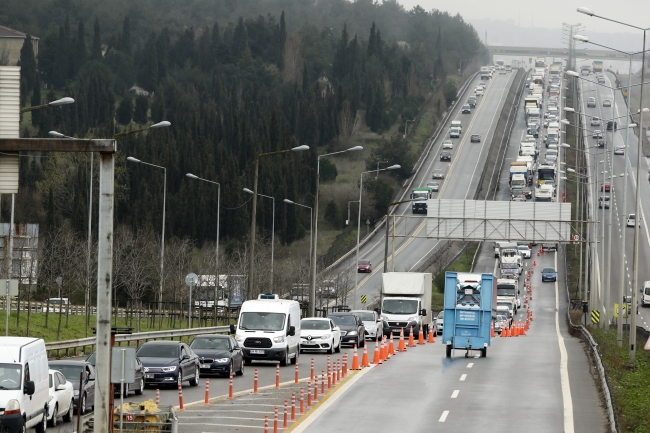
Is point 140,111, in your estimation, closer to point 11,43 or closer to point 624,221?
point 11,43

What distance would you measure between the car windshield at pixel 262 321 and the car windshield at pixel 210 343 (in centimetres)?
374

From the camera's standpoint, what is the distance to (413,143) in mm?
164875

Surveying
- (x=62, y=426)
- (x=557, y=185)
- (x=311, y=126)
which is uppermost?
(x=311, y=126)

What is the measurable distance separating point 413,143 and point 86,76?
5233 cm

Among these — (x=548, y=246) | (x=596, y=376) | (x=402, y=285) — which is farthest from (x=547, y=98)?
→ (x=596, y=376)

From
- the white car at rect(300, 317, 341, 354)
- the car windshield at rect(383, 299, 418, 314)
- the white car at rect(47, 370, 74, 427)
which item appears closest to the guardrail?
the white car at rect(300, 317, 341, 354)

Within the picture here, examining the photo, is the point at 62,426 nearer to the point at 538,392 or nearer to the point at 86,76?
the point at 538,392

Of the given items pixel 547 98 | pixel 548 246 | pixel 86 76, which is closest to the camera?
pixel 548 246

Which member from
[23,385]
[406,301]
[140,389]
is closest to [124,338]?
[140,389]

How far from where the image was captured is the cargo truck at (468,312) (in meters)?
39.0

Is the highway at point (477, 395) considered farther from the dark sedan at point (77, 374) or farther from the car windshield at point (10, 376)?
the car windshield at point (10, 376)

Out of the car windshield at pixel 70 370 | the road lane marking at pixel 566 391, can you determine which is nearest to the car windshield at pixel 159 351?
the car windshield at pixel 70 370

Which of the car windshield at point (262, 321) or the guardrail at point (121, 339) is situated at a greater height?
the car windshield at point (262, 321)

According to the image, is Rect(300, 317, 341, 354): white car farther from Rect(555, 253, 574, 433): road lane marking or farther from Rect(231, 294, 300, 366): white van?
Rect(555, 253, 574, 433): road lane marking
